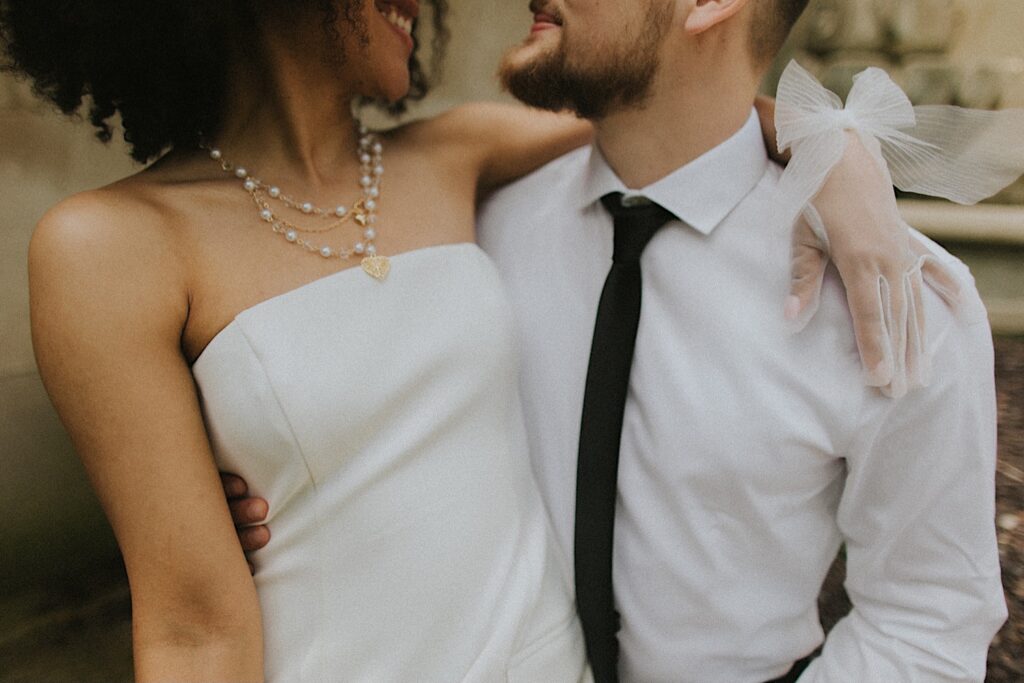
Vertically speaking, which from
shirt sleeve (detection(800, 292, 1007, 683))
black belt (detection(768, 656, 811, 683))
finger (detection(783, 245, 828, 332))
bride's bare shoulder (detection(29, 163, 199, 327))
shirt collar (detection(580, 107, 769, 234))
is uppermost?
bride's bare shoulder (detection(29, 163, 199, 327))

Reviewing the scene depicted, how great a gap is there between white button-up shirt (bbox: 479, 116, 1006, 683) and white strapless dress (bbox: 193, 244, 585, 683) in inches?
6.3

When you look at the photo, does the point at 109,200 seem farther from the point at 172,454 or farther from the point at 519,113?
the point at 519,113

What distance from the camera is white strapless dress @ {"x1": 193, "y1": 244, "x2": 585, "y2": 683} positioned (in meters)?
0.86

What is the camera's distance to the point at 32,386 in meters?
1.37

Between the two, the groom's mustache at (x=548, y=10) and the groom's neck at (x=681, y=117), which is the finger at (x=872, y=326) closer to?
the groom's neck at (x=681, y=117)

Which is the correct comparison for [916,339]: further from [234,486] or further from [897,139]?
[234,486]

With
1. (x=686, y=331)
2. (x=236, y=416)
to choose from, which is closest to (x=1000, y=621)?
(x=686, y=331)

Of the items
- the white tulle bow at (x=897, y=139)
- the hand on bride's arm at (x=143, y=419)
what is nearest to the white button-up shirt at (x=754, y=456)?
the white tulle bow at (x=897, y=139)

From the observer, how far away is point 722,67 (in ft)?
3.74

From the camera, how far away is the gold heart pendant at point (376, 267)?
3.13 ft

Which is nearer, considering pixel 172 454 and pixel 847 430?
pixel 172 454

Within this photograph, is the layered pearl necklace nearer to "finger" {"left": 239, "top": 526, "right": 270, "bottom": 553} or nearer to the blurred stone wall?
"finger" {"left": 239, "top": 526, "right": 270, "bottom": 553}

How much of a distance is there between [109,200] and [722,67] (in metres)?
0.92

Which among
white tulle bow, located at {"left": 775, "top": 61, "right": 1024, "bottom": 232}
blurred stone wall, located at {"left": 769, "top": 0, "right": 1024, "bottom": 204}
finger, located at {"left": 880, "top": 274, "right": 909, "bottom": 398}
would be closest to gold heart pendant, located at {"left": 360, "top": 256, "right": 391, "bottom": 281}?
white tulle bow, located at {"left": 775, "top": 61, "right": 1024, "bottom": 232}
